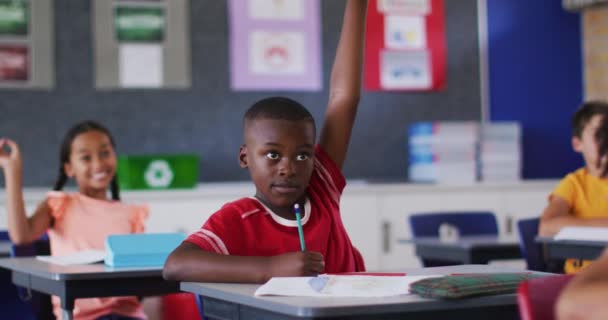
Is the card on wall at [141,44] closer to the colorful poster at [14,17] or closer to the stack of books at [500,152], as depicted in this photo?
the colorful poster at [14,17]

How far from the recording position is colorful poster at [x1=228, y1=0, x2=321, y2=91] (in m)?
5.24

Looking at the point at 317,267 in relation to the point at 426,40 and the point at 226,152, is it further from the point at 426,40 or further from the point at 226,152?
the point at 426,40

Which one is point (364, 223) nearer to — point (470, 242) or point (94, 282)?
point (470, 242)

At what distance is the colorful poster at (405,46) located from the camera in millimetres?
5512

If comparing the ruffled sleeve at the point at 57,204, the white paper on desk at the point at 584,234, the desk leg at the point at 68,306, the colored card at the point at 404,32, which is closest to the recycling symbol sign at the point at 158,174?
the ruffled sleeve at the point at 57,204

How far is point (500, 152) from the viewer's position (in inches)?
211

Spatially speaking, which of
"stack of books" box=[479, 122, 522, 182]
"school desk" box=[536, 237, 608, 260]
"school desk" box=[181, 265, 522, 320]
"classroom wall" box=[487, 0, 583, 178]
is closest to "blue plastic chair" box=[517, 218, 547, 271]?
"school desk" box=[536, 237, 608, 260]

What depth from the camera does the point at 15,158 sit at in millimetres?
2936

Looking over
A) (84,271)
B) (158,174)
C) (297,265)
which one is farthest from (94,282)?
(158,174)

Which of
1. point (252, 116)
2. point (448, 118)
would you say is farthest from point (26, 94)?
point (252, 116)

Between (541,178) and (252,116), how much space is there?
4198 millimetres

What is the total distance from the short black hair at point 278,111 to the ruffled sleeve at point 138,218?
1415mm

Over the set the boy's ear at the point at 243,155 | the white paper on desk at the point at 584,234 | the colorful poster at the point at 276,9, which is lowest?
the white paper on desk at the point at 584,234

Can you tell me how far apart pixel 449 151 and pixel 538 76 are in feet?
3.12
